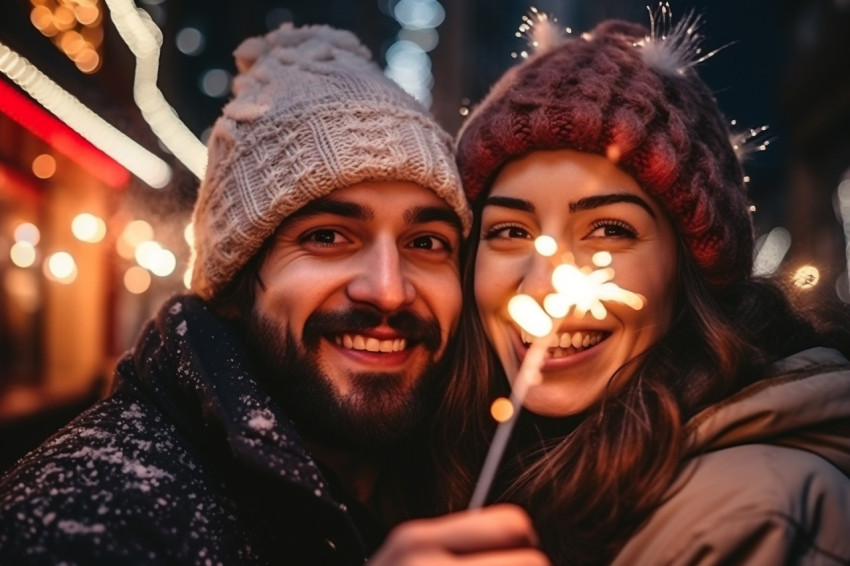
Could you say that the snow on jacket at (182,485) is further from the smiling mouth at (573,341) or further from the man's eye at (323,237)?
the smiling mouth at (573,341)

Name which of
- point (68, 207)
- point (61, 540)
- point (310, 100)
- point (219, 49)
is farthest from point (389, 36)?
point (61, 540)

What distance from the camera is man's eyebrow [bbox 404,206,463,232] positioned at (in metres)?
2.79

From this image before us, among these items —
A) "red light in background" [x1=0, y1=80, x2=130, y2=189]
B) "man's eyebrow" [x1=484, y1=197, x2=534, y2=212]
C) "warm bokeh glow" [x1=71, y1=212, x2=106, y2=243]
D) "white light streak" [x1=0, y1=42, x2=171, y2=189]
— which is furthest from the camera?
"warm bokeh glow" [x1=71, y1=212, x2=106, y2=243]

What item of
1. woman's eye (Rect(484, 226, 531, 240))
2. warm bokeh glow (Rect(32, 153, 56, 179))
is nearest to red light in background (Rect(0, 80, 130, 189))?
warm bokeh glow (Rect(32, 153, 56, 179))

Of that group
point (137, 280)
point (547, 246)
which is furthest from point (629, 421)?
point (137, 280)

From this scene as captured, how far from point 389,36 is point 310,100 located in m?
20.1

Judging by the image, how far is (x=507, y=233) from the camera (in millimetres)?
2660

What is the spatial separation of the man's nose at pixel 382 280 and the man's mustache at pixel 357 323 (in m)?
0.04

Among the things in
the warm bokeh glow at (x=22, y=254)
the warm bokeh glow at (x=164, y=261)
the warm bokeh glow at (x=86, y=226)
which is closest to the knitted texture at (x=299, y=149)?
the warm bokeh glow at (x=164, y=261)

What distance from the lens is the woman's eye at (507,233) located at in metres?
2.61

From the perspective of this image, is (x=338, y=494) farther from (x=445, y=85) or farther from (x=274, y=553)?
(x=445, y=85)

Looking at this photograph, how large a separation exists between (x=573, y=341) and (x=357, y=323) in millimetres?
804

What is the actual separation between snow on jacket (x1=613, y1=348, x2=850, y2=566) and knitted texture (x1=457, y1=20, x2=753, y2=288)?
0.54 metres

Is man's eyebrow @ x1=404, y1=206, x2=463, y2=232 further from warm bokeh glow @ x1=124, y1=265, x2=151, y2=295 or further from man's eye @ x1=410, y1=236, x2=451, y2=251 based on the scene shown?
warm bokeh glow @ x1=124, y1=265, x2=151, y2=295
